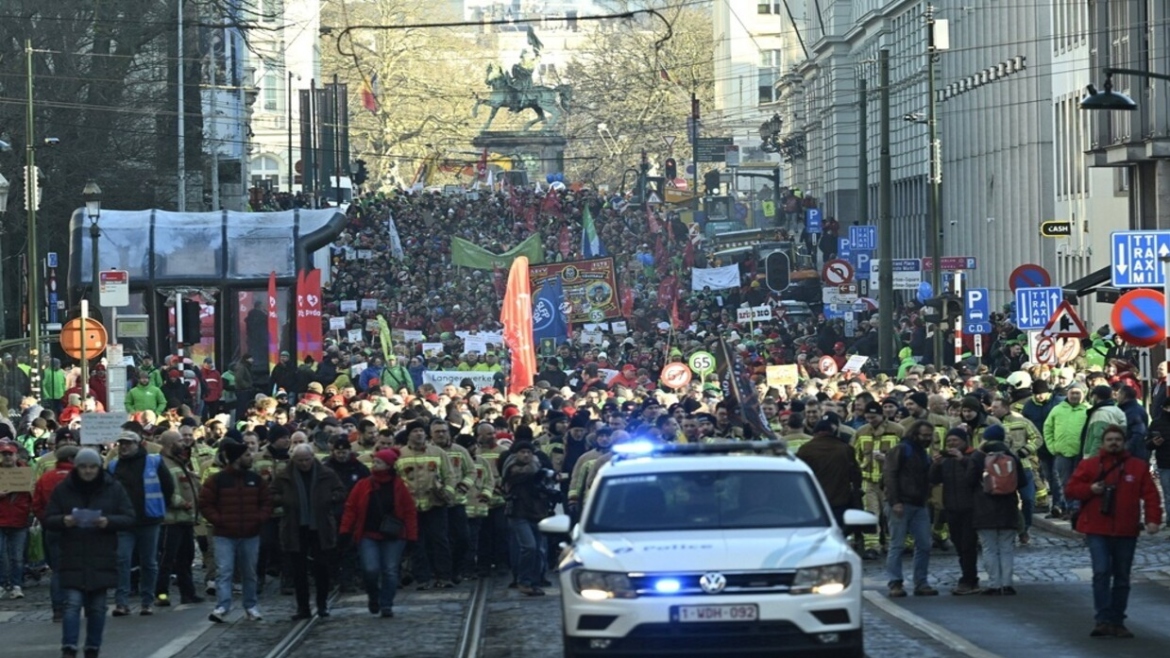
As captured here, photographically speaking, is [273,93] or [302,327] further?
[273,93]

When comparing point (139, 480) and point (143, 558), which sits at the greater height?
point (139, 480)

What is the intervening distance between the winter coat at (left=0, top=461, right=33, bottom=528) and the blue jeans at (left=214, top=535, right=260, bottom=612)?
353cm

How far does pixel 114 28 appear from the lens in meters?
60.8

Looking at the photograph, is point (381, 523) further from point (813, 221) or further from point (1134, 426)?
point (813, 221)

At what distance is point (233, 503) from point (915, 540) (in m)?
5.32

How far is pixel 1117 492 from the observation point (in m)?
17.0

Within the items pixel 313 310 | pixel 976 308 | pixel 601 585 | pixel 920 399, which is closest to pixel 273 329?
pixel 313 310

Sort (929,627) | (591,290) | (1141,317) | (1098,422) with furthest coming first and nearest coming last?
(591,290) < (1141,317) < (1098,422) < (929,627)

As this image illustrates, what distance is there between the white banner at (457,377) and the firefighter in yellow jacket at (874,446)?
14.4 metres

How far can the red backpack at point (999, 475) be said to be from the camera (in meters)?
20.1

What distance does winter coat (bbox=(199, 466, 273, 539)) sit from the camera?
19750 mm

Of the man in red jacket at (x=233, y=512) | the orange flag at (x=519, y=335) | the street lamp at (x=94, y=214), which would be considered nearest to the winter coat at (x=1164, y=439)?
the man in red jacket at (x=233, y=512)

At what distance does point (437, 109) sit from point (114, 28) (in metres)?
95.1

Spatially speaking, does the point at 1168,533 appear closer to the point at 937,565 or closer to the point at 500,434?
the point at 937,565
